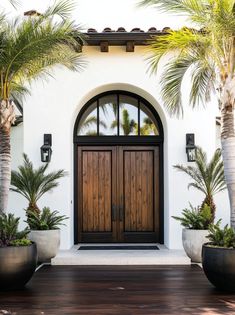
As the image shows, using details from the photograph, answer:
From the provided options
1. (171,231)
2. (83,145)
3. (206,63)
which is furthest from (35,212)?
(206,63)

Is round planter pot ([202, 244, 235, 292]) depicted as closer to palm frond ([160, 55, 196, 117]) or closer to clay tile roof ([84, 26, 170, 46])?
palm frond ([160, 55, 196, 117])

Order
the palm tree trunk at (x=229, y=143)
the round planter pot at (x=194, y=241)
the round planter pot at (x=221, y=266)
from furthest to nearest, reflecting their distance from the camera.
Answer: the round planter pot at (x=194, y=241) → the palm tree trunk at (x=229, y=143) → the round planter pot at (x=221, y=266)

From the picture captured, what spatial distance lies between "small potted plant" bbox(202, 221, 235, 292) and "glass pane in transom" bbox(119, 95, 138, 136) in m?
5.20

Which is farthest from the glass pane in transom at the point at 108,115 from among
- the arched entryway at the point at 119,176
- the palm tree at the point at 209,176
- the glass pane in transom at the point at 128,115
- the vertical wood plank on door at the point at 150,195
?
the palm tree at the point at 209,176

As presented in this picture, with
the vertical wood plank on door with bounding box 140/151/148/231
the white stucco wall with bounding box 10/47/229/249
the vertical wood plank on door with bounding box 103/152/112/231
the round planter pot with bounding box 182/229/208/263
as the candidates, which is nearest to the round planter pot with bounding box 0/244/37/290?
the round planter pot with bounding box 182/229/208/263

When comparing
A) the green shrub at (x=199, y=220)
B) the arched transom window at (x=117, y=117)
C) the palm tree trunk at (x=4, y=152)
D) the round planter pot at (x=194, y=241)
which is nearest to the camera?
the palm tree trunk at (x=4, y=152)

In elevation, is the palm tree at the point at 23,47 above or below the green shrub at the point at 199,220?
above

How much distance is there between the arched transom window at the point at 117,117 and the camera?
11484mm

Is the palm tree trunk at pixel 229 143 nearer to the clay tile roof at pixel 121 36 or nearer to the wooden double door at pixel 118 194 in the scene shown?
the clay tile roof at pixel 121 36

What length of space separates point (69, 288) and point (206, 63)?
15.3 ft

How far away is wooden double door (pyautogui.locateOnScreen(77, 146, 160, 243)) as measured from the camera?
11383mm

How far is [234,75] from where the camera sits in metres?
7.01

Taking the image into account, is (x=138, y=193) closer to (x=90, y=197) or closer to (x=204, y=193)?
(x=90, y=197)

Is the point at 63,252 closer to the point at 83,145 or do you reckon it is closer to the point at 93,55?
the point at 83,145
